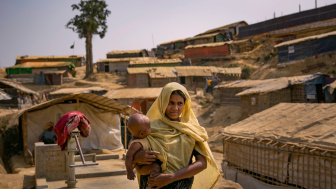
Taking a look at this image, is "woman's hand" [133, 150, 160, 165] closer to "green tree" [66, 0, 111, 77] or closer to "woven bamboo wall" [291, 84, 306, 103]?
"woven bamboo wall" [291, 84, 306, 103]

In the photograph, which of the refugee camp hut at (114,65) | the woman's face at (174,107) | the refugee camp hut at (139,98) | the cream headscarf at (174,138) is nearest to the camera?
the cream headscarf at (174,138)

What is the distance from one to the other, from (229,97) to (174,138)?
1908 cm

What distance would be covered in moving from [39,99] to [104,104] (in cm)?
1532

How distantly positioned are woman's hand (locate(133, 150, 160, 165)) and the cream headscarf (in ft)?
0.21

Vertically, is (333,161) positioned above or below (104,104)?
below

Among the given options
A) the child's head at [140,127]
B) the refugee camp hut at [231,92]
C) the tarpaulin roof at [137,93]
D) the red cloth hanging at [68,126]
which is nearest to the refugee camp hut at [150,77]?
the tarpaulin roof at [137,93]

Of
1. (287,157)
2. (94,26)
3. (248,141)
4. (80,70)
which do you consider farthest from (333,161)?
(80,70)

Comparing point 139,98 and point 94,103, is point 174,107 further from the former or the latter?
point 139,98

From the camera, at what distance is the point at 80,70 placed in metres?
39.8

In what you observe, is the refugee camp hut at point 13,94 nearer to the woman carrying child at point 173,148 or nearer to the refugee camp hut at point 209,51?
the refugee camp hut at point 209,51

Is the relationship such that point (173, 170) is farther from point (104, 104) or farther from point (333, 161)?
point (104, 104)

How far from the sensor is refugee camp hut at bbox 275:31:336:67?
68.6ft

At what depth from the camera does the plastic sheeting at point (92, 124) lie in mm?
11375

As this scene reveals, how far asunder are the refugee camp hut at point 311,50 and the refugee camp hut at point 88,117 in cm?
1643
